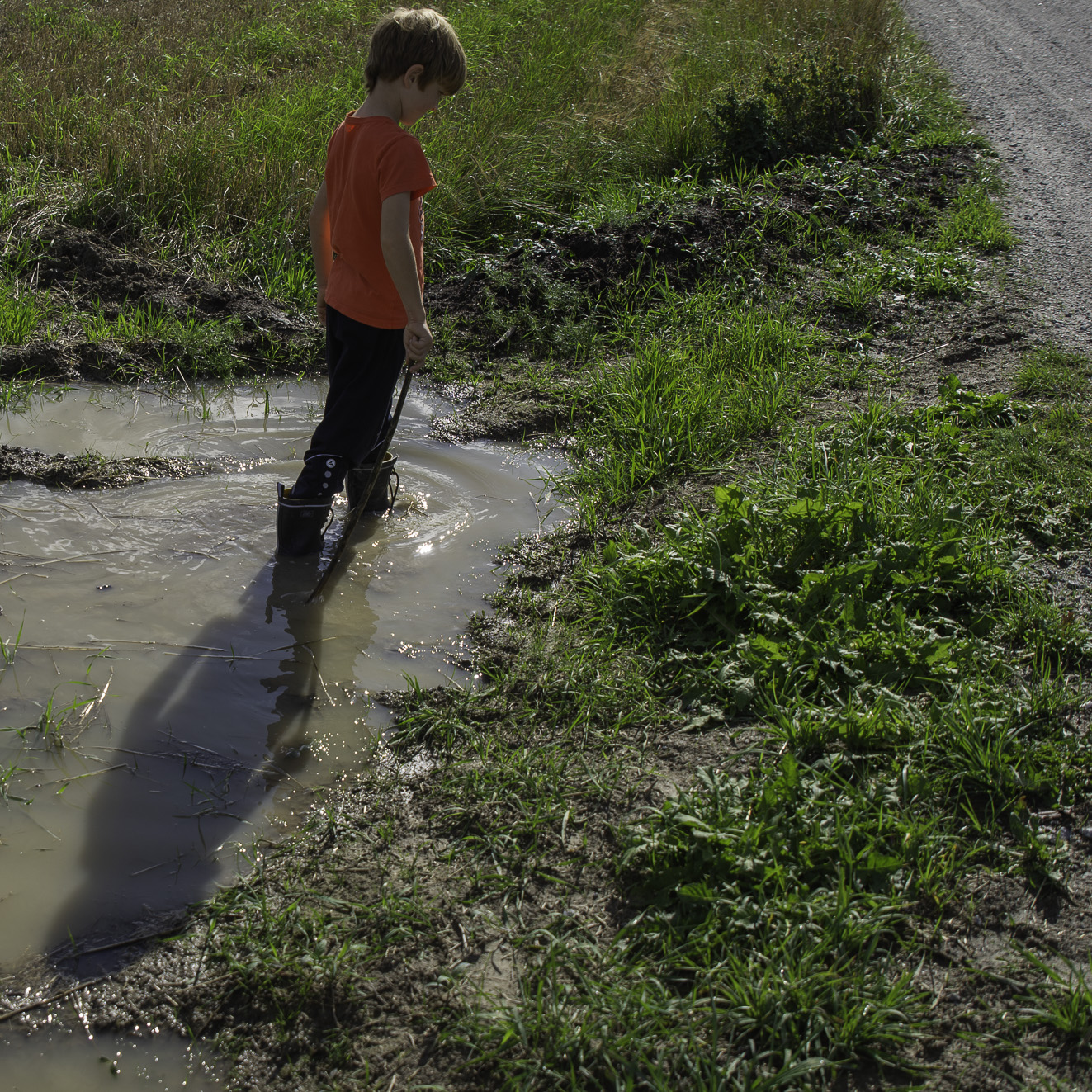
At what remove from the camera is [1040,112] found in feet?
32.2

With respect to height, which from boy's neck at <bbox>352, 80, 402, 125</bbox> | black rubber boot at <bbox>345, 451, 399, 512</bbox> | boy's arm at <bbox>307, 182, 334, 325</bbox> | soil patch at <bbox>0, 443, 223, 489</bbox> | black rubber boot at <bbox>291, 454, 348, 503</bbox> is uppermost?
boy's neck at <bbox>352, 80, 402, 125</bbox>

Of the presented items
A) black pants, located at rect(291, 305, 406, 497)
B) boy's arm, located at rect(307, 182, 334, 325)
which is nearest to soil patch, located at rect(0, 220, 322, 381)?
boy's arm, located at rect(307, 182, 334, 325)

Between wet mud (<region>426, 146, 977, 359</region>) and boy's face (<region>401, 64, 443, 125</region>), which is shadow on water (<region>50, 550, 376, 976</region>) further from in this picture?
wet mud (<region>426, 146, 977, 359</region>)

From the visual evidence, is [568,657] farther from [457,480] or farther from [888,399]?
[888,399]

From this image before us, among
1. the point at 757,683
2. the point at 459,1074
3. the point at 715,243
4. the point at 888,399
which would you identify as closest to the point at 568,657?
the point at 757,683

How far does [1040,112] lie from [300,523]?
32.4 ft

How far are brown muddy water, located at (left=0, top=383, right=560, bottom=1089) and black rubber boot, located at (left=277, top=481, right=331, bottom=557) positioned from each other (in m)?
0.07

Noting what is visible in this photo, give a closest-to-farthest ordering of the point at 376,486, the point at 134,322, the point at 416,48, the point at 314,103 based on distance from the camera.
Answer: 1. the point at 416,48
2. the point at 376,486
3. the point at 134,322
4. the point at 314,103

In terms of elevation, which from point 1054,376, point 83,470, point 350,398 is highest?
point 1054,376

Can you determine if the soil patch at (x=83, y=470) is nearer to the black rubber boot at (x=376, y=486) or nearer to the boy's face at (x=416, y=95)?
the black rubber boot at (x=376, y=486)

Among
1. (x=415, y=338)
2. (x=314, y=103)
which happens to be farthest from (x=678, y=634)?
(x=314, y=103)

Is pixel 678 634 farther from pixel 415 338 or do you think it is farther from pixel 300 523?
pixel 300 523

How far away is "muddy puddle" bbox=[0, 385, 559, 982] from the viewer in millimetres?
2428

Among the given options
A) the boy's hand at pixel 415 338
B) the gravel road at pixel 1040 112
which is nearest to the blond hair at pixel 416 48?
the boy's hand at pixel 415 338
